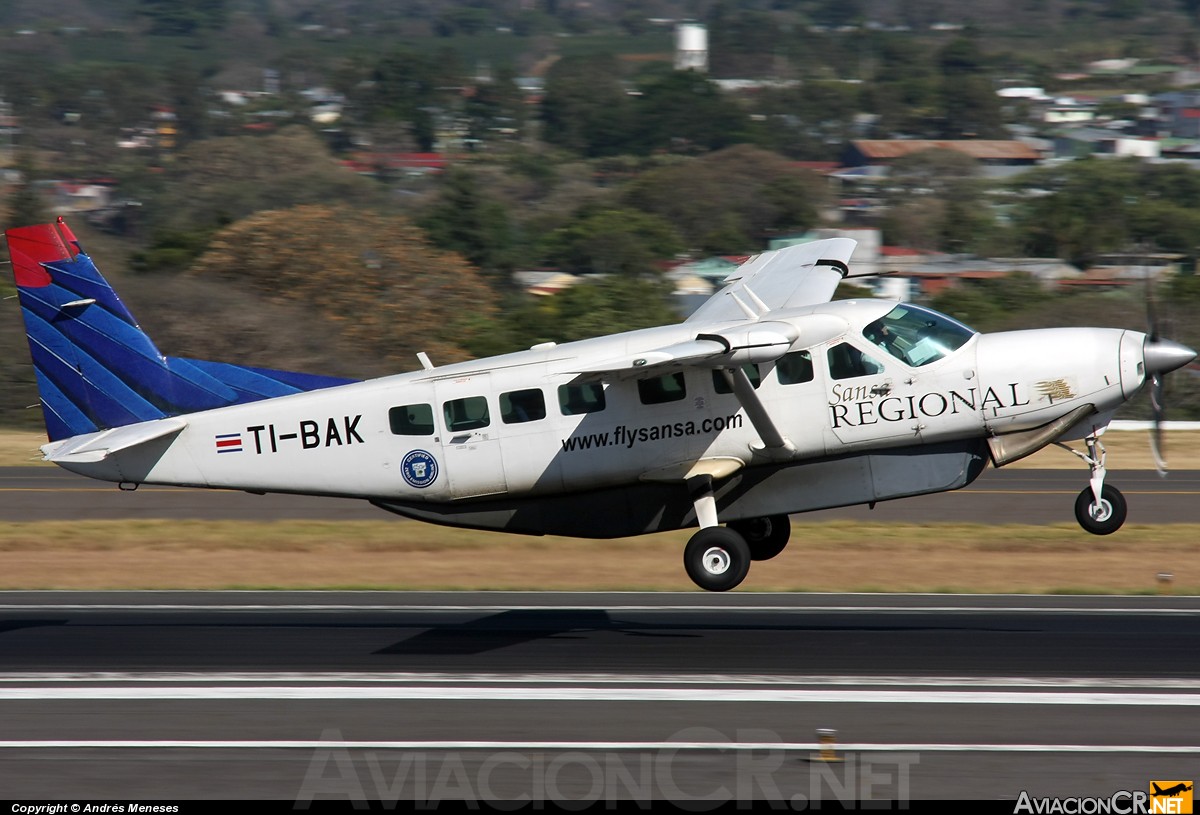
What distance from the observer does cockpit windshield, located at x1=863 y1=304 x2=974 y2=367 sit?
1675cm

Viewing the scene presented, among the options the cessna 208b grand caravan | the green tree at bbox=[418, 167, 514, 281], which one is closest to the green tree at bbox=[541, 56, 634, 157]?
the green tree at bbox=[418, 167, 514, 281]

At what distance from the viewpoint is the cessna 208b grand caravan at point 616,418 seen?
1672 centimetres

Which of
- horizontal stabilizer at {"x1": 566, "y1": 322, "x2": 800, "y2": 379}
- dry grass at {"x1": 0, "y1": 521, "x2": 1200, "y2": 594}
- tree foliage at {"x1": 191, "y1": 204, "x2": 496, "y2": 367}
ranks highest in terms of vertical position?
horizontal stabilizer at {"x1": 566, "y1": 322, "x2": 800, "y2": 379}

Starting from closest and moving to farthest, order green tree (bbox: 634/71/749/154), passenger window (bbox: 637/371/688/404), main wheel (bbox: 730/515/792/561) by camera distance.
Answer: passenger window (bbox: 637/371/688/404)
main wheel (bbox: 730/515/792/561)
green tree (bbox: 634/71/749/154)

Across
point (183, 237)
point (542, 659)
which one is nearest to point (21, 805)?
point (542, 659)

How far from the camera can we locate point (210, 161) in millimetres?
105562

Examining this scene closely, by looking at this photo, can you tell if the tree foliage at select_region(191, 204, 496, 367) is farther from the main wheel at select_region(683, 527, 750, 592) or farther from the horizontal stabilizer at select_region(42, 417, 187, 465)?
the main wheel at select_region(683, 527, 750, 592)

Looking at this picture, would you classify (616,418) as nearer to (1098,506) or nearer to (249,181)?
(1098,506)

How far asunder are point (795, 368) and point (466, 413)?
3936 millimetres

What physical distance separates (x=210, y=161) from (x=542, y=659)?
9559 cm

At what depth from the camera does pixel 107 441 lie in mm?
17453

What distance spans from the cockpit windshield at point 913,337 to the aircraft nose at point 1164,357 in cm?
197

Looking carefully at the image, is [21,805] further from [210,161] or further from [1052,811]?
[210,161]

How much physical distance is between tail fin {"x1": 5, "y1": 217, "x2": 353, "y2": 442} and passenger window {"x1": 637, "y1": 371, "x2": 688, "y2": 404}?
4.83 meters
